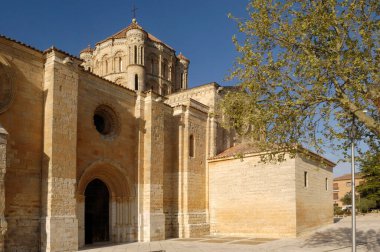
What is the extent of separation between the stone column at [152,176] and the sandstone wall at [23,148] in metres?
5.97

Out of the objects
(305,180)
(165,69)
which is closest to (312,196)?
(305,180)

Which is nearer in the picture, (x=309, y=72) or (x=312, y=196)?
(x=309, y=72)

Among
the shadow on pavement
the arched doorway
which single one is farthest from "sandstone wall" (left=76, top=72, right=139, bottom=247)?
the shadow on pavement

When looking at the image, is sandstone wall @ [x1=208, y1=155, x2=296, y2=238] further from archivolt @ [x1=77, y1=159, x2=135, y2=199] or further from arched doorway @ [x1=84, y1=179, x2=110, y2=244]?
arched doorway @ [x1=84, y1=179, x2=110, y2=244]

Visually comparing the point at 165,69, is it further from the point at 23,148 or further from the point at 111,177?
the point at 23,148

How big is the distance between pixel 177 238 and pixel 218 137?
25.3 ft

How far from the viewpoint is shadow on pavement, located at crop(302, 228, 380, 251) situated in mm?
16209

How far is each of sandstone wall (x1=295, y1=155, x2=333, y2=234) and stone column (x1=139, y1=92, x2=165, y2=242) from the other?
7285mm

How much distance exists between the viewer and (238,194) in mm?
21688

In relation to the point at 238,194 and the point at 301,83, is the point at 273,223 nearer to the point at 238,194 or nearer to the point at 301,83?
the point at 238,194

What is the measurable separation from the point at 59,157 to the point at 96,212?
518 centimetres

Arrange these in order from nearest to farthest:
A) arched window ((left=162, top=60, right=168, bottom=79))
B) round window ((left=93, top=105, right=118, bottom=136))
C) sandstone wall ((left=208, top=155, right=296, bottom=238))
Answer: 1. round window ((left=93, top=105, right=118, bottom=136))
2. sandstone wall ((left=208, top=155, right=296, bottom=238))
3. arched window ((left=162, top=60, right=168, bottom=79))

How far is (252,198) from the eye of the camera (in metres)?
21.0

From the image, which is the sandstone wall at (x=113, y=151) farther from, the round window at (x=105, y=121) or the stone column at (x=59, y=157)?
the stone column at (x=59, y=157)
